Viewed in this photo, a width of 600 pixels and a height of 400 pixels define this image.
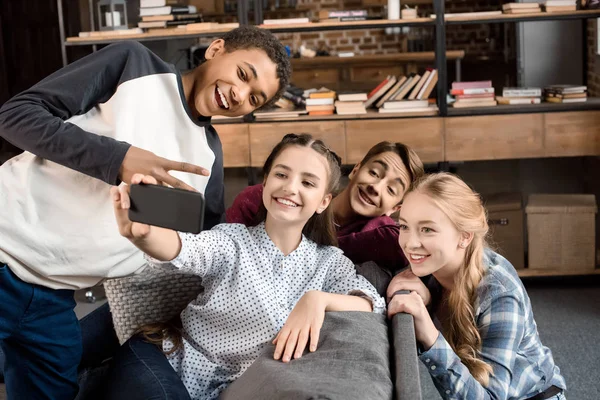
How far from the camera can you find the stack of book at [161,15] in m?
4.70

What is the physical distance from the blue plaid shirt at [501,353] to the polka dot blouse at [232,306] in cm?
20

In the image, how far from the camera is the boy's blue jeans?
2.04 m

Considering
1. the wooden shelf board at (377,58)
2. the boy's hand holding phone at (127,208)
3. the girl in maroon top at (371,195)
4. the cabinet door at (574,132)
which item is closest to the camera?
the boy's hand holding phone at (127,208)

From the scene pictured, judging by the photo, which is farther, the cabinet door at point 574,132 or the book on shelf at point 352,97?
the book on shelf at point 352,97

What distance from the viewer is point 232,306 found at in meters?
1.98

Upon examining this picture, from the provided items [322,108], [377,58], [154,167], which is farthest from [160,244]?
[377,58]

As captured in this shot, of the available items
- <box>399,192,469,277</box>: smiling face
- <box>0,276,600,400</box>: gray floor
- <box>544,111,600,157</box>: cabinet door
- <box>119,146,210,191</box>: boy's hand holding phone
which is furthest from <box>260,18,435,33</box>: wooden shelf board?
<box>119,146,210,191</box>: boy's hand holding phone

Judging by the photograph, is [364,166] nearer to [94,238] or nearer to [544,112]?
[94,238]

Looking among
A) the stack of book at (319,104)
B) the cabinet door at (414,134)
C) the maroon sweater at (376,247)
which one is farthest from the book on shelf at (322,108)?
the maroon sweater at (376,247)

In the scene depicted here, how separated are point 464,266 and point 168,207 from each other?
892 mm

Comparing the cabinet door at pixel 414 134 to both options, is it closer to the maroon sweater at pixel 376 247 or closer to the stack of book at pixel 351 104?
the stack of book at pixel 351 104

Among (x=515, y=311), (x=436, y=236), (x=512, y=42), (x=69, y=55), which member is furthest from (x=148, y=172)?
(x=512, y=42)

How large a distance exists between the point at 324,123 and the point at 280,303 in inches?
104

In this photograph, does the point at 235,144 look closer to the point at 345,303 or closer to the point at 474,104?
the point at 474,104
